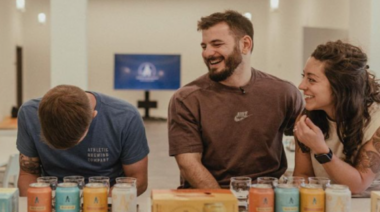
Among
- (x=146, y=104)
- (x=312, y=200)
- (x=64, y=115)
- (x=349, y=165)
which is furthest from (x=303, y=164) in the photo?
(x=146, y=104)

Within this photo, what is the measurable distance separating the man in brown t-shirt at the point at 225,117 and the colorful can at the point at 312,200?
0.89m

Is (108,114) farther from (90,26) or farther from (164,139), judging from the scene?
(90,26)

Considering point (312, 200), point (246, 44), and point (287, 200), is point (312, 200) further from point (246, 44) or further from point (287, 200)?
point (246, 44)

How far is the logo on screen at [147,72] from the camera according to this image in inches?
602

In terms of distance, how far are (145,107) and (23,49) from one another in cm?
377

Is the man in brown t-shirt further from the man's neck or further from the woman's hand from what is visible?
the woman's hand

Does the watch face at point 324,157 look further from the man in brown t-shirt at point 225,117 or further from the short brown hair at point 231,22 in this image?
the short brown hair at point 231,22

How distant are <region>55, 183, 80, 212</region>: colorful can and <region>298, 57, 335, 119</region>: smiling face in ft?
4.05

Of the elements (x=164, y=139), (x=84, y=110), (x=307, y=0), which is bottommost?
(x=164, y=139)

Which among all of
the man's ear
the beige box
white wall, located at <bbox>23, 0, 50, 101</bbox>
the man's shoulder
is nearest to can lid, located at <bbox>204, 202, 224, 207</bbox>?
the beige box

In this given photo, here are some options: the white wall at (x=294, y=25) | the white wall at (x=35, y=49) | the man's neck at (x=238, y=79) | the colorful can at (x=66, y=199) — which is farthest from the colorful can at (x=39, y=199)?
the white wall at (x=35, y=49)

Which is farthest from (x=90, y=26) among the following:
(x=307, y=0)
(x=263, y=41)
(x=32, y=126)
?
(x=32, y=126)

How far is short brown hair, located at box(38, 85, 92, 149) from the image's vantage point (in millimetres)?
2270

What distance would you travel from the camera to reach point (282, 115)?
2967mm
